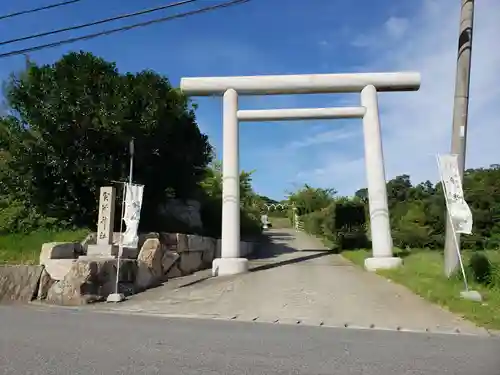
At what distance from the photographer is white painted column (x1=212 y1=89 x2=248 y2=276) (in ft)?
47.1

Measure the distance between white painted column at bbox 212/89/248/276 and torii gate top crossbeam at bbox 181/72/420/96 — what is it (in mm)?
480

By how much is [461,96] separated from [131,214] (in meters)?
8.71

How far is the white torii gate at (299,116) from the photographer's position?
14492 millimetres

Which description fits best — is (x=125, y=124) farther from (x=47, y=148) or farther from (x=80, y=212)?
(x=80, y=212)

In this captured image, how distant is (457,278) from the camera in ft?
34.8

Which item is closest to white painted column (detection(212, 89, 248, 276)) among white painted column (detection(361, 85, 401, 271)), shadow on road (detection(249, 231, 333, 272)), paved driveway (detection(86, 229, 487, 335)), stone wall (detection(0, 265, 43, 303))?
paved driveway (detection(86, 229, 487, 335))

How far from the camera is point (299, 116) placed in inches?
603

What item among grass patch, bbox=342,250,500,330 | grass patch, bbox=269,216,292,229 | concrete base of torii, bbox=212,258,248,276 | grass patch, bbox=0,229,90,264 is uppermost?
grass patch, bbox=269,216,292,229

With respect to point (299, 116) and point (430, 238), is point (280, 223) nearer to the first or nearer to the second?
point (430, 238)

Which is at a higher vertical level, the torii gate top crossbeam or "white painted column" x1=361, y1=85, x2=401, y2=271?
the torii gate top crossbeam

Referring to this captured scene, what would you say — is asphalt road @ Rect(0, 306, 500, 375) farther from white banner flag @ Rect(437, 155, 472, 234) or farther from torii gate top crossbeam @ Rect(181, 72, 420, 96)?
torii gate top crossbeam @ Rect(181, 72, 420, 96)

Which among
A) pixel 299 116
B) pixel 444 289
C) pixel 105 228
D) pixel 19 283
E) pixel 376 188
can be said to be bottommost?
pixel 444 289

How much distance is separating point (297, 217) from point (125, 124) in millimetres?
26125

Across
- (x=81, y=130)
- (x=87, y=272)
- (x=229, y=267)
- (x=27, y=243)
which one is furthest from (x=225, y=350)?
(x=27, y=243)
